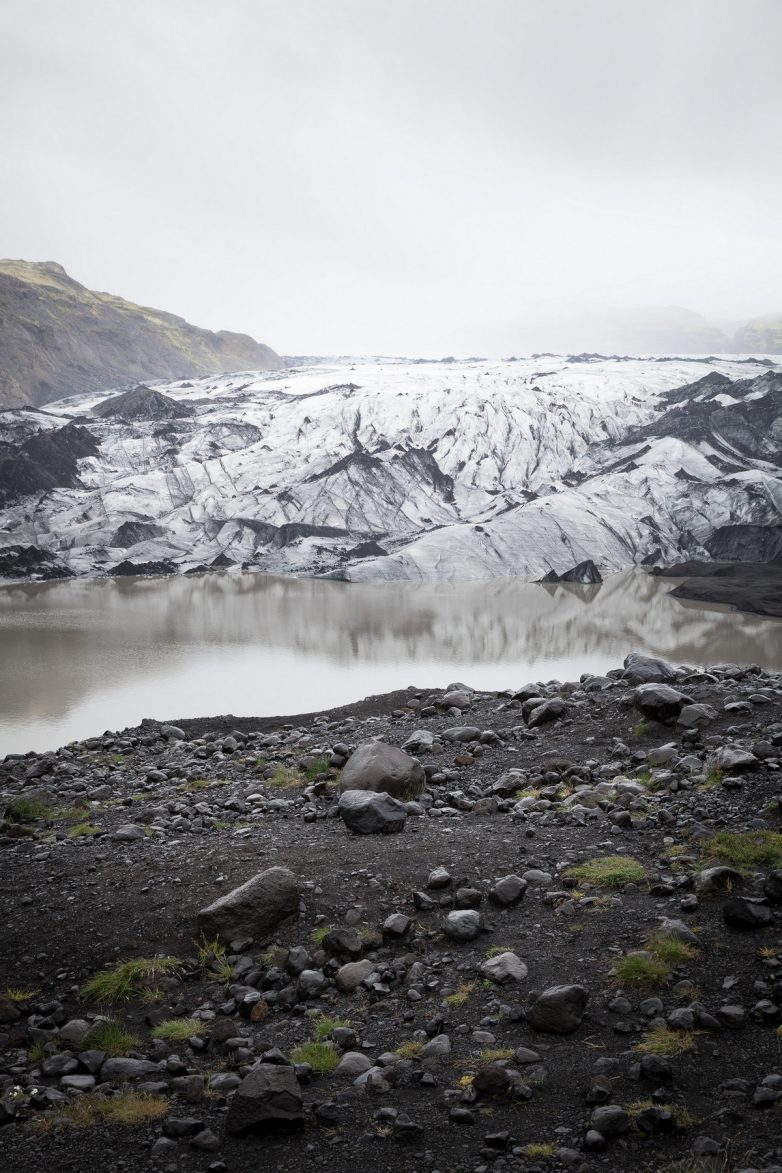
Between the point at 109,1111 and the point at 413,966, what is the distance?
4.71ft

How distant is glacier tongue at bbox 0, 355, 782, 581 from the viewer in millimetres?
33656

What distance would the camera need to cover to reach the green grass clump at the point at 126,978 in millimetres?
3865

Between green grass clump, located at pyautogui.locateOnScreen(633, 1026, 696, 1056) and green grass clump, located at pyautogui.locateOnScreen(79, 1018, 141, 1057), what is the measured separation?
83.3 inches

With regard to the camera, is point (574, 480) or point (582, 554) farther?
point (574, 480)

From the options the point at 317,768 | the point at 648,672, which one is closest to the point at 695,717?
the point at 648,672

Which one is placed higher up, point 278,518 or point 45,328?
point 45,328

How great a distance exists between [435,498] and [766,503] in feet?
47.5

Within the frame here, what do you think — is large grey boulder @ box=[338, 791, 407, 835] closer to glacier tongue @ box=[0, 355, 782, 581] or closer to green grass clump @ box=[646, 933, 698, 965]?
green grass clump @ box=[646, 933, 698, 965]

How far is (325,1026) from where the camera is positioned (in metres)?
3.47

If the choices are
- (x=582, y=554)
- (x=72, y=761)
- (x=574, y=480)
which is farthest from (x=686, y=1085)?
(x=574, y=480)

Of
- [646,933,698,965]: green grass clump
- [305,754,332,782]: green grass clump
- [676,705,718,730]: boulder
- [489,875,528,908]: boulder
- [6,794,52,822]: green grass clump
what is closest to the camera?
[646,933,698,965]: green grass clump

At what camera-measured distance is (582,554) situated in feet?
108

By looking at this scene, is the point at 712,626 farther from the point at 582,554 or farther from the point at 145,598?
the point at 145,598

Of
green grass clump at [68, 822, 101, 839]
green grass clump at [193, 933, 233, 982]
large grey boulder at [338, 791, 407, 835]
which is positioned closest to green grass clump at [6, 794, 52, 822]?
green grass clump at [68, 822, 101, 839]
